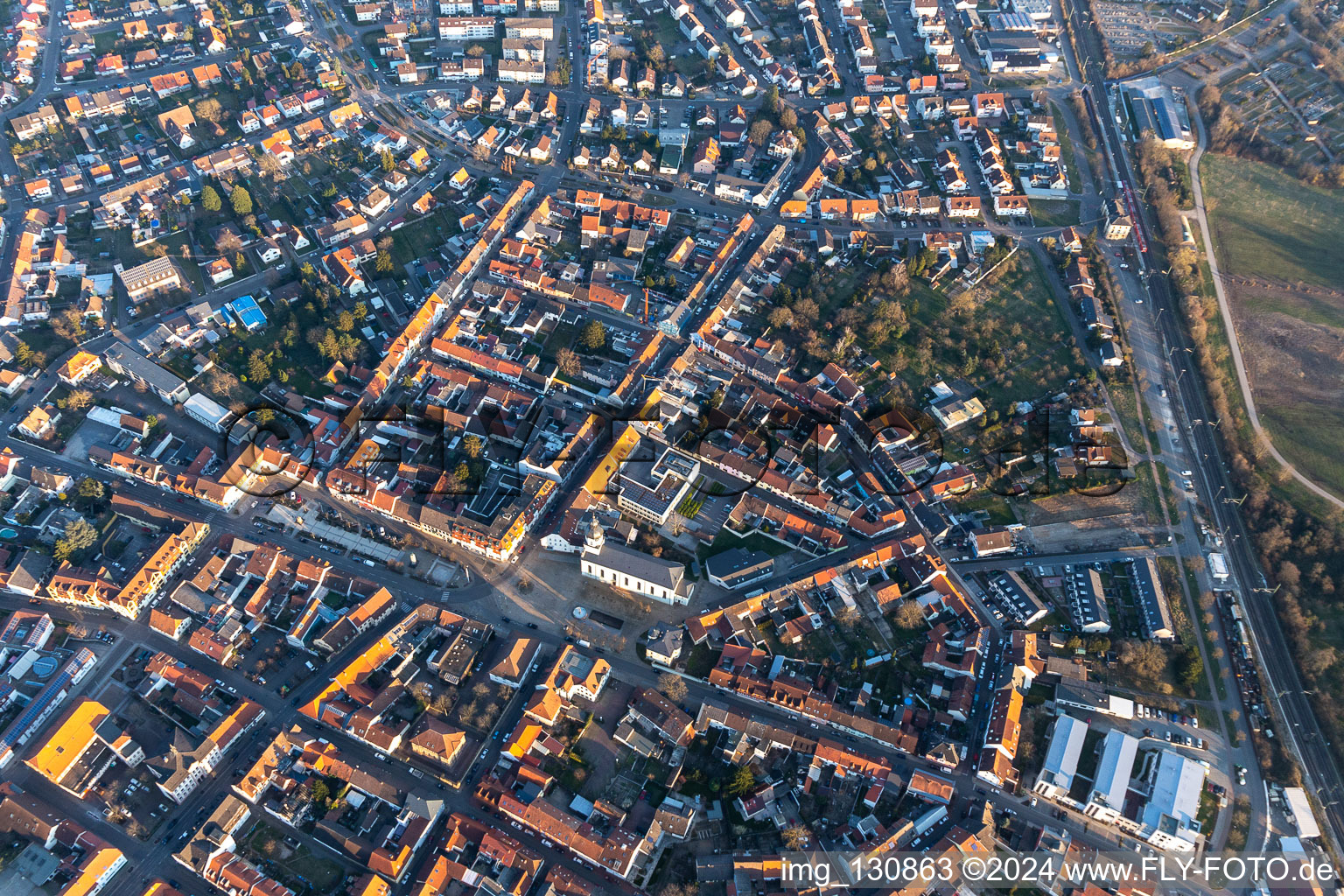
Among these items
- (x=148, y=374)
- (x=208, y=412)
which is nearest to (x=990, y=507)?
(x=208, y=412)

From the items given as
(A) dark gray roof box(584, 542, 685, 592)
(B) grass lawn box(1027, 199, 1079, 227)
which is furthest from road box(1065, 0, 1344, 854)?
(A) dark gray roof box(584, 542, 685, 592)

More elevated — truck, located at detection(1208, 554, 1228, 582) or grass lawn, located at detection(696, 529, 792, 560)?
truck, located at detection(1208, 554, 1228, 582)

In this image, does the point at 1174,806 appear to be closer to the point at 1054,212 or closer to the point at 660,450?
the point at 660,450

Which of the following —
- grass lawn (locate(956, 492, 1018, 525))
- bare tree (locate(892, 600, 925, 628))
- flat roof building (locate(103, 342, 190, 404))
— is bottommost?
bare tree (locate(892, 600, 925, 628))

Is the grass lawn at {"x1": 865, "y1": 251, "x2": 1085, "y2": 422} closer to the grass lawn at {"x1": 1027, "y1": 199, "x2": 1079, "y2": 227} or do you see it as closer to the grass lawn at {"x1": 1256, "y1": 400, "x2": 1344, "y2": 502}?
the grass lawn at {"x1": 1027, "y1": 199, "x2": 1079, "y2": 227}

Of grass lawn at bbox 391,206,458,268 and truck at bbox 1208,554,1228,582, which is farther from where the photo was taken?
grass lawn at bbox 391,206,458,268

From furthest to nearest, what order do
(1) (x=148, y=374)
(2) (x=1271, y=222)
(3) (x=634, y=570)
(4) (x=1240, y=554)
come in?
(2) (x=1271, y=222) → (1) (x=148, y=374) → (4) (x=1240, y=554) → (3) (x=634, y=570)

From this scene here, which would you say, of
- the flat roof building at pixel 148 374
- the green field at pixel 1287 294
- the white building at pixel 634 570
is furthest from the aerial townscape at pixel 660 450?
the flat roof building at pixel 148 374

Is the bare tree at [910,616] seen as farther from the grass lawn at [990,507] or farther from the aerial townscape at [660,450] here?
the grass lawn at [990,507]
